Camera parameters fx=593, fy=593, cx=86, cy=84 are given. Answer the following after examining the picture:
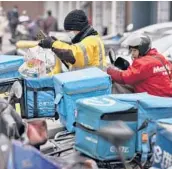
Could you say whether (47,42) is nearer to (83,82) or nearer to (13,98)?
(13,98)

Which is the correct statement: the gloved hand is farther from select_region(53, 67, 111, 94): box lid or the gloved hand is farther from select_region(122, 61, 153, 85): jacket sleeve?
select_region(122, 61, 153, 85): jacket sleeve

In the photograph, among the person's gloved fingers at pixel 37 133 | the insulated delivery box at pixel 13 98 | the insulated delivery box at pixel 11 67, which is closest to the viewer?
the person's gloved fingers at pixel 37 133

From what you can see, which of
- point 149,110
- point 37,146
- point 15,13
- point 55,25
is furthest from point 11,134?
point 15,13

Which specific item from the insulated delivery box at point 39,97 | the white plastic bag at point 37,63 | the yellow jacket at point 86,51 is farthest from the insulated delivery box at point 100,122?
the white plastic bag at point 37,63

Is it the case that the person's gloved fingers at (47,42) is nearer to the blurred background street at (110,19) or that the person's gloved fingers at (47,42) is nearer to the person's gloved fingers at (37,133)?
the person's gloved fingers at (37,133)

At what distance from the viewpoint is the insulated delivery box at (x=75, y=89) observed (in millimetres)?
5051

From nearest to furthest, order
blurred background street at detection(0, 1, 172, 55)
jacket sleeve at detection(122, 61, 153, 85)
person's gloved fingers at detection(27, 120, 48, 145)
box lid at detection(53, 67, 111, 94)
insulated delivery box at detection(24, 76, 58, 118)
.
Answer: person's gloved fingers at detection(27, 120, 48, 145), box lid at detection(53, 67, 111, 94), jacket sleeve at detection(122, 61, 153, 85), insulated delivery box at detection(24, 76, 58, 118), blurred background street at detection(0, 1, 172, 55)

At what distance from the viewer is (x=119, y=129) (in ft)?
10.7

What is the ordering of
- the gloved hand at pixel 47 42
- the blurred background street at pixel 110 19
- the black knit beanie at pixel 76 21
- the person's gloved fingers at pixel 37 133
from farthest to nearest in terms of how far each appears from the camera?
the blurred background street at pixel 110 19 < the black knit beanie at pixel 76 21 < the gloved hand at pixel 47 42 < the person's gloved fingers at pixel 37 133

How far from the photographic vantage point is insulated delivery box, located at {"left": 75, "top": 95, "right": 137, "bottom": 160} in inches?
168

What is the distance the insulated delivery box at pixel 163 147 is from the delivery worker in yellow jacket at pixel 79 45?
192 centimetres

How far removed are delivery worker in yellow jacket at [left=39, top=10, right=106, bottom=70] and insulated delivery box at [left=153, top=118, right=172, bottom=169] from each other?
192cm

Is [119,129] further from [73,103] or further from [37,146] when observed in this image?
[73,103]

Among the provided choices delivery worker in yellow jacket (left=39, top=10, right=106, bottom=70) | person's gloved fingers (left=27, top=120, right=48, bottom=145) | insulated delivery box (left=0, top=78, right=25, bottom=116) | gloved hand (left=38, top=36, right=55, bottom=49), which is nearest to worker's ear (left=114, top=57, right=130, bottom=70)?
delivery worker in yellow jacket (left=39, top=10, right=106, bottom=70)
